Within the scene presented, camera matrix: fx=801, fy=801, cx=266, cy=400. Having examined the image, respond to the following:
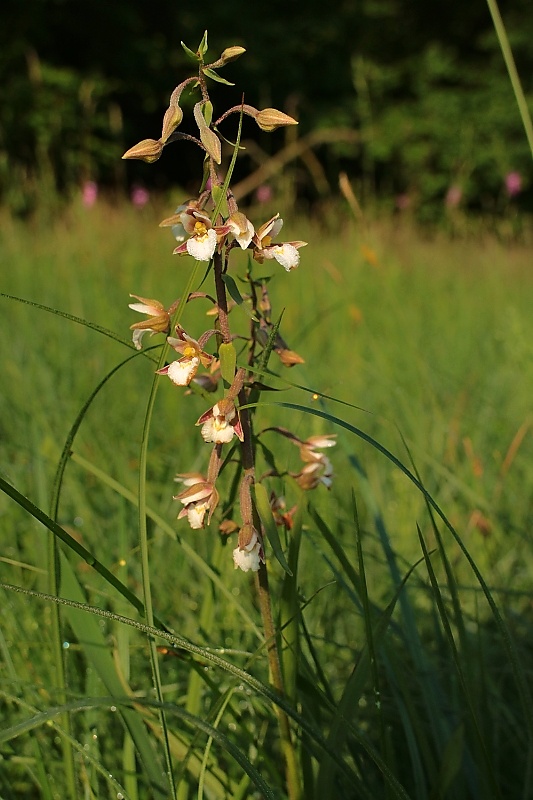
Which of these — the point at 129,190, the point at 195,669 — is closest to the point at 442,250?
the point at 195,669

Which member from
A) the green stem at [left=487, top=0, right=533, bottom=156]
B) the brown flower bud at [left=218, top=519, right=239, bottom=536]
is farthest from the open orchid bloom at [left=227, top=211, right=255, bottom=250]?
the green stem at [left=487, top=0, right=533, bottom=156]

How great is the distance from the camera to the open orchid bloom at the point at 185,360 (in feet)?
1.90

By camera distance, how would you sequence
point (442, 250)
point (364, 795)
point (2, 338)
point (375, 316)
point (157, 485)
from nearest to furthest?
point (364, 795)
point (157, 485)
point (2, 338)
point (375, 316)
point (442, 250)

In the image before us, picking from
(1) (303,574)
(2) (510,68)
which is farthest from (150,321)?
(1) (303,574)

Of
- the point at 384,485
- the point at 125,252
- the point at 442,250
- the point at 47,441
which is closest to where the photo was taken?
the point at 47,441

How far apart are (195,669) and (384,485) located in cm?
101

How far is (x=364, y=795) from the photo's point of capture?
61 centimetres

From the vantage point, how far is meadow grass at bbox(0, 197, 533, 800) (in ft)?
2.07

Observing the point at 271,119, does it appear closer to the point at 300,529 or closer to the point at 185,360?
the point at 185,360

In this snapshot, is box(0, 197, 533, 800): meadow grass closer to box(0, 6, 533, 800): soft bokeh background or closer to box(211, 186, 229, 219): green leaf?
box(0, 6, 533, 800): soft bokeh background

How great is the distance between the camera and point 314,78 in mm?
13352

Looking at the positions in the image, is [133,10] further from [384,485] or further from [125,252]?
[384,485]

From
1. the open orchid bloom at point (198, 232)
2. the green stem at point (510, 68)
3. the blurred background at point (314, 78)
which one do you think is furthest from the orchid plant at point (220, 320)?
the blurred background at point (314, 78)

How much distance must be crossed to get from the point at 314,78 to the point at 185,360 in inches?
546
